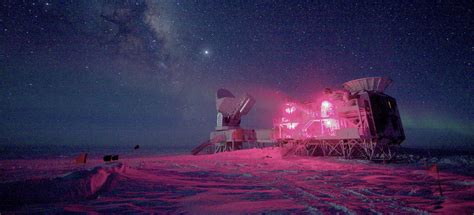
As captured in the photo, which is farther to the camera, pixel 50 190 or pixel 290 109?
pixel 290 109

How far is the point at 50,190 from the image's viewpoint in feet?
23.3

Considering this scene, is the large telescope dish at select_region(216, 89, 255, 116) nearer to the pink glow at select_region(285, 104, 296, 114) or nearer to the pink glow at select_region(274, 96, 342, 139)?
the pink glow at select_region(274, 96, 342, 139)

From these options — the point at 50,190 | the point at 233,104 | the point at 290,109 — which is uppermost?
the point at 233,104

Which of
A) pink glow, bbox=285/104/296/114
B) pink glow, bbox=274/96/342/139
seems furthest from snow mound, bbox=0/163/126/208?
pink glow, bbox=285/104/296/114

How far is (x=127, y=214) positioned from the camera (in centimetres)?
556

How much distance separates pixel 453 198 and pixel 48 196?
14.8 m

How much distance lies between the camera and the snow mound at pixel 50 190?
6582 millimetres

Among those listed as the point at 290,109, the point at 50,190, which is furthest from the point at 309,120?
the point at 50,190

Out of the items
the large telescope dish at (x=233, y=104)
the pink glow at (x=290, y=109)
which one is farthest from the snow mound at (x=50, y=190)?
the pink glow at (x=290, y=109)

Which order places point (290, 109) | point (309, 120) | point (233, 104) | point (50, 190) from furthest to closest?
point (233, 104) < point (290, 109) < point (309, 120) < point (50, 190)

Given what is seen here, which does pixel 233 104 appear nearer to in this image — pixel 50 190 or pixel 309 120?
pixel 309 120

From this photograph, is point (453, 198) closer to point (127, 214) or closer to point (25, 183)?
point (127, 214)

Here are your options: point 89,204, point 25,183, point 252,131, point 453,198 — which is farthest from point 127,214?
point 252,131

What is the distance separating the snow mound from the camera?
6582mm
